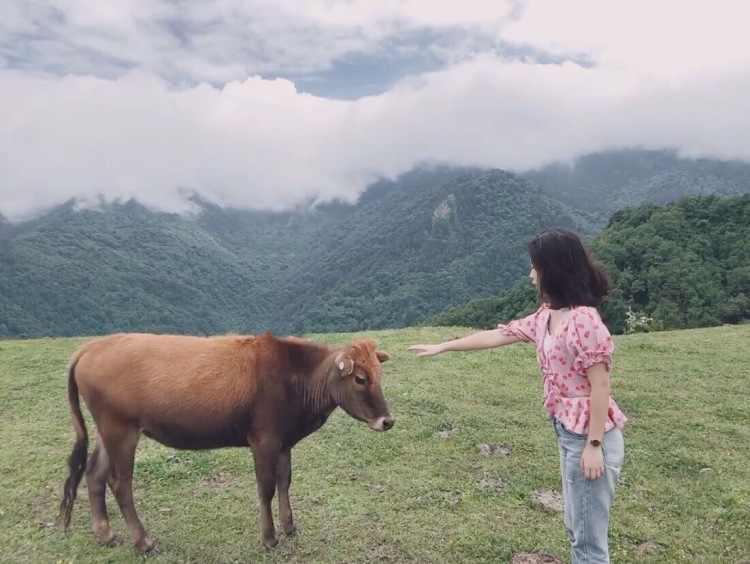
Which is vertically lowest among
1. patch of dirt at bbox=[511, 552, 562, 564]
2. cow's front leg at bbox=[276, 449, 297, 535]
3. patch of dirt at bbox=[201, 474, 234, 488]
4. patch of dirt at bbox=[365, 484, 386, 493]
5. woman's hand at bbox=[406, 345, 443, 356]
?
patch of dirt at bbox=[511, 552, 562, 564]

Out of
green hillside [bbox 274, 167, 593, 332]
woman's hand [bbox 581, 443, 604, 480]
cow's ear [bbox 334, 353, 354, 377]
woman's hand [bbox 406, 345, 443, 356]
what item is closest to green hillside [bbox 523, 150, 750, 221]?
green hillside [bbox 274, 167, 593, 332]

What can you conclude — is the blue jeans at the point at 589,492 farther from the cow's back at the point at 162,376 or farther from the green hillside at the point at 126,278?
the green hillside at the point at 126,278

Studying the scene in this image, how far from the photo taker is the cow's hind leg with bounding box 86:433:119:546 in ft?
19.5

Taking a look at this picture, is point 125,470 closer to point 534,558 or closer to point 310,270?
point 534,558

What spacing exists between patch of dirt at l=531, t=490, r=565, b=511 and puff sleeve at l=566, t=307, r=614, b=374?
3531mm

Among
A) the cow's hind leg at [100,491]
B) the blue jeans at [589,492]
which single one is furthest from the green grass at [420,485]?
the blue jeans at [589,492]

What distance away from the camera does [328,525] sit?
635 centimetres

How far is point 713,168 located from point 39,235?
179909 mm

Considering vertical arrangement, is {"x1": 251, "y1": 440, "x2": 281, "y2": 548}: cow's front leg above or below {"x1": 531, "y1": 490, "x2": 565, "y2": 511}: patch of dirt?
above

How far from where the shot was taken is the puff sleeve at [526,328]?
4535 millimetres

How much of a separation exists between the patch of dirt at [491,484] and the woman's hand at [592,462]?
349 cm

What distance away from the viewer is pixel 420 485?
7.28 metres

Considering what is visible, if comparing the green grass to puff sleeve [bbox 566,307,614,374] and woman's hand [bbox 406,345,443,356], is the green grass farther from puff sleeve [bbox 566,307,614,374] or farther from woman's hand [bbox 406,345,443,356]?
puff sleeve [bbox 566,307,614,374]

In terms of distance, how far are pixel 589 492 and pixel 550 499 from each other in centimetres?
325
